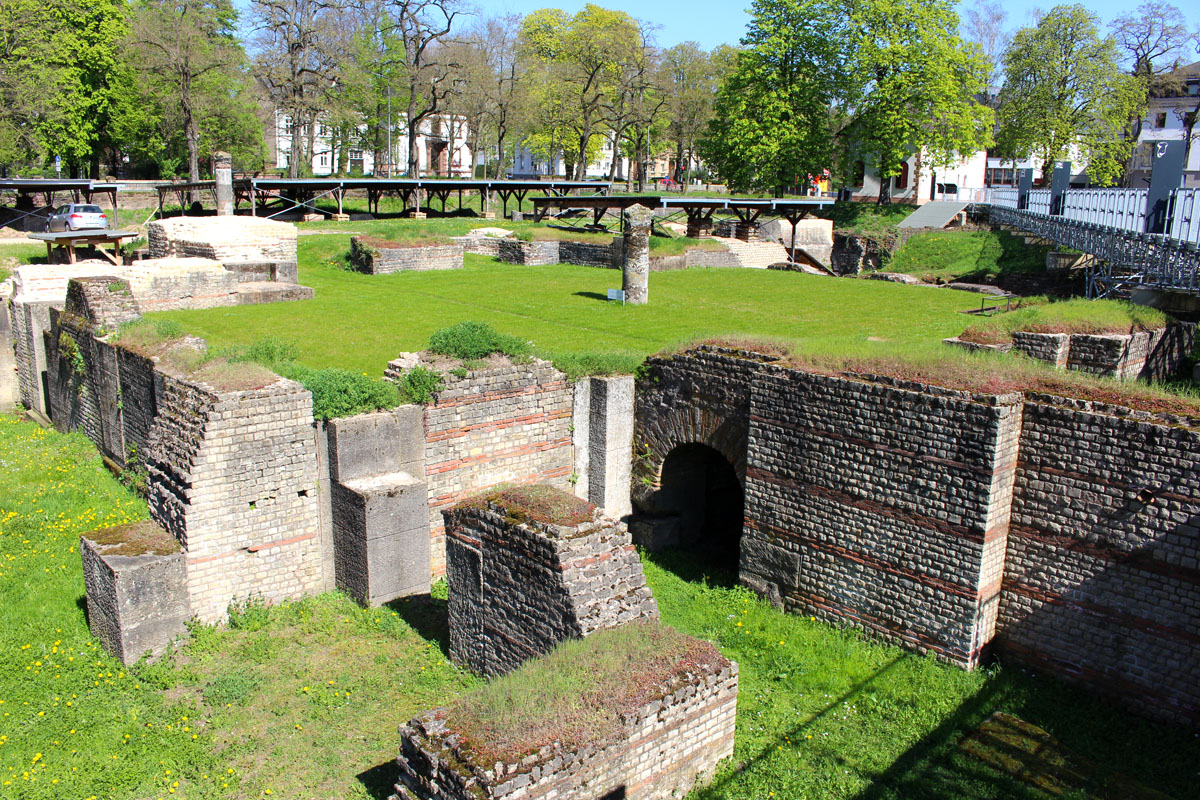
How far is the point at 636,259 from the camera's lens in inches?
788

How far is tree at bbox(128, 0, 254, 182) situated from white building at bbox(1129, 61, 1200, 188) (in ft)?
142

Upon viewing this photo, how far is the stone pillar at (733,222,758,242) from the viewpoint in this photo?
105 ft

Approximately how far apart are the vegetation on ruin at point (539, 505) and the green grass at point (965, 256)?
22.8 metres

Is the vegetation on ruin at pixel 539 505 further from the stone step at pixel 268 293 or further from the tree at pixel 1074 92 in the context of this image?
the tree at pixel 1074 92

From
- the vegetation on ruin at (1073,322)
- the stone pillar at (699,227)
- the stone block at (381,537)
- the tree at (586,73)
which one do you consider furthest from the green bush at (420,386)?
the tree at (586,73)

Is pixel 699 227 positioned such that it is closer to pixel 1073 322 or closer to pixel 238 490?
pixel 1073 322

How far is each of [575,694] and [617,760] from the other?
0.51 m

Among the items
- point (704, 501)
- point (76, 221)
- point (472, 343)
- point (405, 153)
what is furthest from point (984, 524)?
point (405, 153)

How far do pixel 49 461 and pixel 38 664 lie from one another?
18.9 ft

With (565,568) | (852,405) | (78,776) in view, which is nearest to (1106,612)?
(852,405)

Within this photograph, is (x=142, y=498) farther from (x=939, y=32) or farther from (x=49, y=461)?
(x=939, y=32)

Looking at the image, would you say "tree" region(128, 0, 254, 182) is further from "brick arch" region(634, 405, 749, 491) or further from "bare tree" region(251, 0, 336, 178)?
"brick arch" region(634, 405, 749, 491)

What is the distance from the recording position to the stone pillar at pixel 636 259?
20047 millimetres

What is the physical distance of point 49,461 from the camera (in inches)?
510
